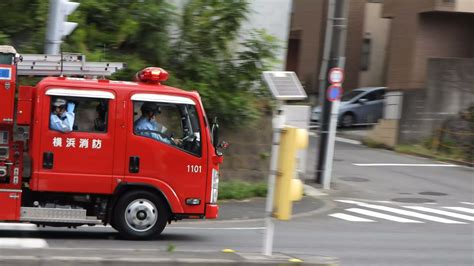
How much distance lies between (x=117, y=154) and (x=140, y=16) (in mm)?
7923

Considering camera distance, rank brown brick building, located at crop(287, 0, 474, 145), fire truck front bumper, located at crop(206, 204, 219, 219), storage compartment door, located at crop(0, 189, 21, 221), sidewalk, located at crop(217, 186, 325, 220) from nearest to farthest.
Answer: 1. storage compartment door, located at crop(0, 189, 21, 221)
2. fire truck front bumper, located at crop(206, 204, 219, 219)
3. sidewalk, located at crop(217, 186, 325, 220)
4. brown brick building, located at crop(287, 0, 474, 145)

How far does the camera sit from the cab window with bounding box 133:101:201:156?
37.8 ft

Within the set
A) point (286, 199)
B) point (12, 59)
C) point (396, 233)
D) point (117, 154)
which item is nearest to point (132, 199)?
point (117, 154)

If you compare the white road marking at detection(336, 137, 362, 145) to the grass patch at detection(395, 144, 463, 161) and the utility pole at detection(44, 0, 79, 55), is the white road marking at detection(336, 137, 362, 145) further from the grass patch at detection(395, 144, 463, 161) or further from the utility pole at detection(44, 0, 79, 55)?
the utility pole at detection(44, 0, 79, 55)

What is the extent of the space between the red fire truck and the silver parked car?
23.8 m

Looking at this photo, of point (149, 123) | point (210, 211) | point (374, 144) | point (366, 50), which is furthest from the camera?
point (366, 50)

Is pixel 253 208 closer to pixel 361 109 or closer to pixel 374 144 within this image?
pixel 374 144

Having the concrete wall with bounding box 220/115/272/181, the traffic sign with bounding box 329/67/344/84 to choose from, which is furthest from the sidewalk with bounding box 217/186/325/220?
the traffic sign with bounding box 329/67/344/84

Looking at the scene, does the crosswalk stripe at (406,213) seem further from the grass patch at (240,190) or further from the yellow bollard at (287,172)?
the yellow bollard at (287,172)

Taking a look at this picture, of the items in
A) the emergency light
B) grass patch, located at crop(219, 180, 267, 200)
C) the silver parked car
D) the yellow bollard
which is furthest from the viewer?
the silver parked car

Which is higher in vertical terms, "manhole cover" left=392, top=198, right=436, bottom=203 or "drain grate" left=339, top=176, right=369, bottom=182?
"drain grate" left=339, top=176, right=369, bottom=182

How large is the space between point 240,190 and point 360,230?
412 centimetres

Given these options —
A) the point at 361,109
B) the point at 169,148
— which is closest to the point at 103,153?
the point at 169,148

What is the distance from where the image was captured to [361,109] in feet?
117
